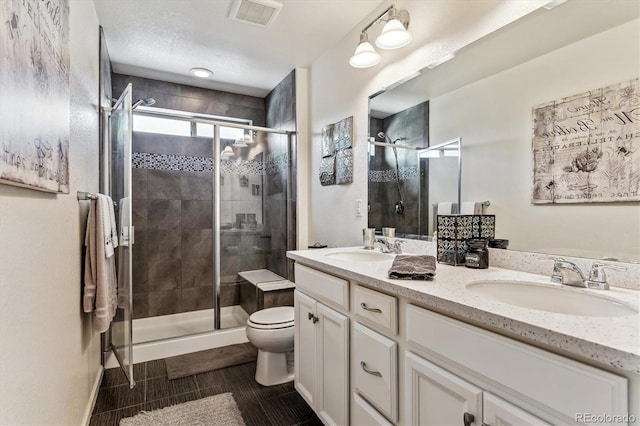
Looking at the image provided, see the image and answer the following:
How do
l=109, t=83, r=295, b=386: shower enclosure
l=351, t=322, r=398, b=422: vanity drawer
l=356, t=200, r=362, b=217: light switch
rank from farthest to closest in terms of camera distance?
l=109, t=83, r=295, b=386: shower enclosure, l=356, t=200, r=362, b=217: light switch, l=351, t=322, r=398, b=422: vanity drawer

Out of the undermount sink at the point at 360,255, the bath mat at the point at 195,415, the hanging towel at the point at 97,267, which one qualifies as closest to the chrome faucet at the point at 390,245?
the undermount sink at the point at 360,255

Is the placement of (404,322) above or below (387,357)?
above

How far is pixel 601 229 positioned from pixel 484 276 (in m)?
0.40

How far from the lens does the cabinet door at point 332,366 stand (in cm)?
143

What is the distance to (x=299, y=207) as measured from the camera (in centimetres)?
308

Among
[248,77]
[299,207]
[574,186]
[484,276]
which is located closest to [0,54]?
[484,276]

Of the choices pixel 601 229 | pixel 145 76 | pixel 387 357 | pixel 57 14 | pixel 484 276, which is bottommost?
pixel 387 357

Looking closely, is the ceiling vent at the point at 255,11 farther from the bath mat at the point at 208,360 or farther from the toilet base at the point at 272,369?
the bath mat at the point at 208,360

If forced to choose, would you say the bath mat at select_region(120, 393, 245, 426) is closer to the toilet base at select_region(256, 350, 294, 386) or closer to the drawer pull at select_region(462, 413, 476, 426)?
the toilet base at select_region(256, 350, 294, 386)

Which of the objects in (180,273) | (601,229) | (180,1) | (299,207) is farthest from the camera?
(180,273)

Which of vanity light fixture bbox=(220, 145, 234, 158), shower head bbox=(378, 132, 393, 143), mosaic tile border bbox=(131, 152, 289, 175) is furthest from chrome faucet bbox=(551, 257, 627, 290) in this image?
vanity light fixture bbox=(220, 145, 234, 158)

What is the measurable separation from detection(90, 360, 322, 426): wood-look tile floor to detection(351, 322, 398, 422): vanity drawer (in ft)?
2.27

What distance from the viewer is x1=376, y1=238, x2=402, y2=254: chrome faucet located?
1926 mm

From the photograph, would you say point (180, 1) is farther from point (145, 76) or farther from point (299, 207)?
point (299, 207)
